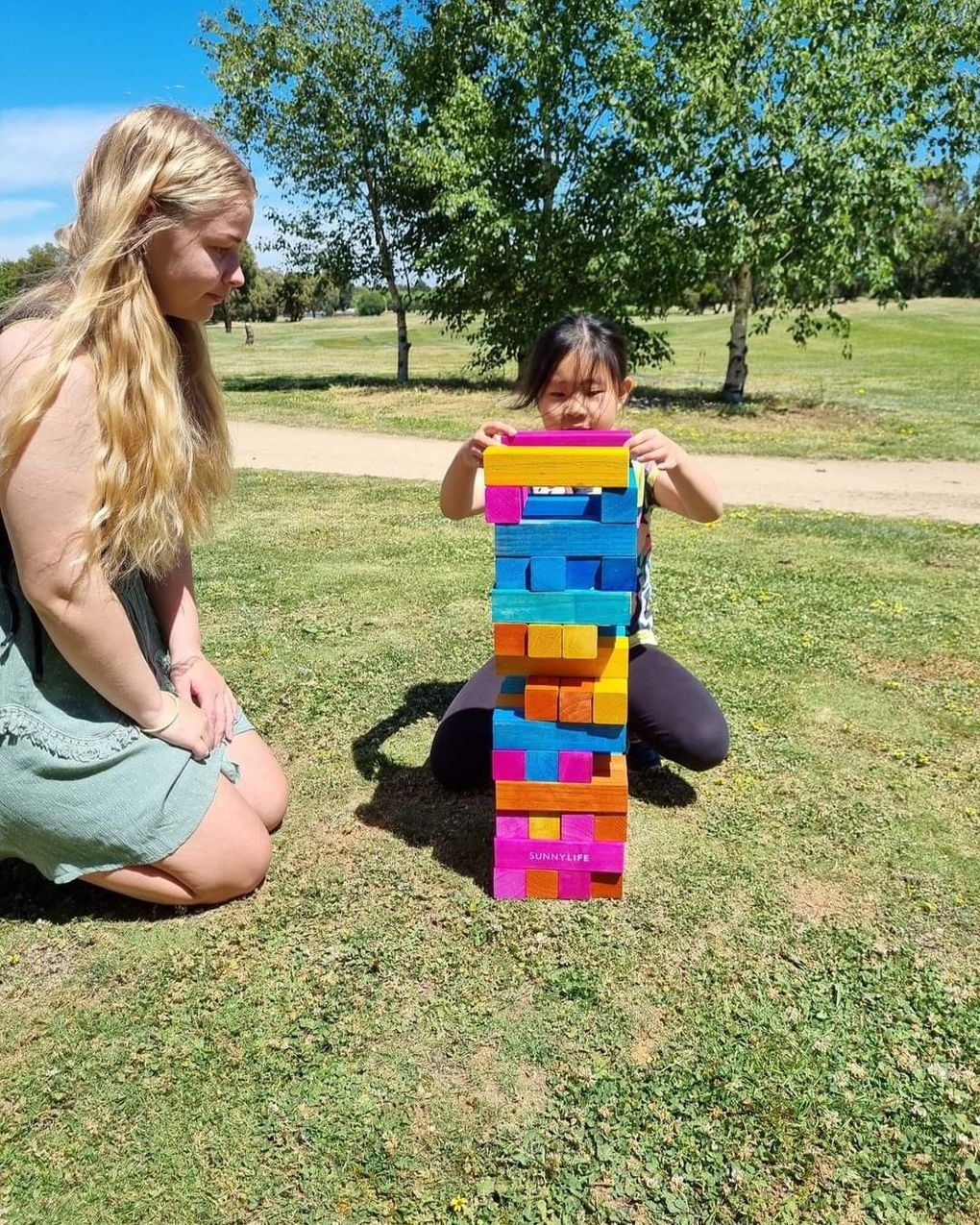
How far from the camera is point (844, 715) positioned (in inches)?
161

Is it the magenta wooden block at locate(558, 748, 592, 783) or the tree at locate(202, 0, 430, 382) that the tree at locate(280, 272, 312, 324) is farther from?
the magenta wooden block at locate(558, 748, 592, 783)

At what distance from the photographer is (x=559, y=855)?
110 inches

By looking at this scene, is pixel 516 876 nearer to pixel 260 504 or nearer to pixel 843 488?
pixel 260 504

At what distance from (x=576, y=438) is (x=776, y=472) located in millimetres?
8200

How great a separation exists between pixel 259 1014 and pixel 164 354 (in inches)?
69.0

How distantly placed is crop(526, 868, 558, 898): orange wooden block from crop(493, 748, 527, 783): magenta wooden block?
0.31 meters

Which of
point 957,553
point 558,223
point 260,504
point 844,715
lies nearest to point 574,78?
point 558,223

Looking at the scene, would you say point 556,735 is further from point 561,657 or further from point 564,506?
point 564,506

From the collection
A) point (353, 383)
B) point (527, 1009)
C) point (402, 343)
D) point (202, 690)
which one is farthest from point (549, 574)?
point (353, 383)

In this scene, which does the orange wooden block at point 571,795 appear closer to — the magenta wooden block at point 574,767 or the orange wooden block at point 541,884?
the magenta wooden block at point 574,767

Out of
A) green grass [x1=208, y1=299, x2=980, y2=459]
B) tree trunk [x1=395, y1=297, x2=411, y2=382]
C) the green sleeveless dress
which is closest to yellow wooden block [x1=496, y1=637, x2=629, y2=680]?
the green sleeveless dress

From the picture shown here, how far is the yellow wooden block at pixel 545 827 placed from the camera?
2771 mm

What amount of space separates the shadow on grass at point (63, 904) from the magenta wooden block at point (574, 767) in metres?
1.23

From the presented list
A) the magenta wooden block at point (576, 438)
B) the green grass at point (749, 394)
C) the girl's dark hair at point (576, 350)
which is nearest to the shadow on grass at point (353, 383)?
the green grass at point (749, 394)
